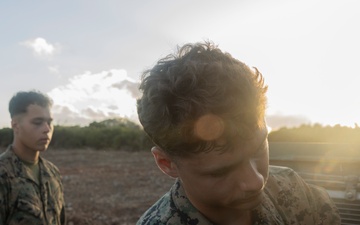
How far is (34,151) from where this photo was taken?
12.7ft

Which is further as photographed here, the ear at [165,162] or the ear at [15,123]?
the ear at [15,123]

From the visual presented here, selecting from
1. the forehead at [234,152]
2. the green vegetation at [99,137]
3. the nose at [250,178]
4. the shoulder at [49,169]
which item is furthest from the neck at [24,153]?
the green vegetation at [99,137]

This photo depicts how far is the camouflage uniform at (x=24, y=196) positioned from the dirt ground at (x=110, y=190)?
14.0 feet

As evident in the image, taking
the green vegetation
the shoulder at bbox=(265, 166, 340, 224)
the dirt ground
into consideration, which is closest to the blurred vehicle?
the shoulder at bbox=(265, 166, 340, 224)

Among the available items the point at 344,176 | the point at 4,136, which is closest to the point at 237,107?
the point at 344,176

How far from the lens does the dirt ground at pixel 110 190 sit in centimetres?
852

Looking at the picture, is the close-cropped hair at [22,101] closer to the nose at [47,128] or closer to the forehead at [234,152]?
the nose at [47,128]

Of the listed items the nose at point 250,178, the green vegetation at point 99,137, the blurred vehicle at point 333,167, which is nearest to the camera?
the nose at point 250,178

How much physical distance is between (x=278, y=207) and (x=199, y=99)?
50 centimetres

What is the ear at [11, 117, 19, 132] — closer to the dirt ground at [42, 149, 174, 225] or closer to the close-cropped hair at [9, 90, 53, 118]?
the close-cropped hair at [9, 90, 53, 118]

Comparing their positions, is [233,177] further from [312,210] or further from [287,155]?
[287,155]

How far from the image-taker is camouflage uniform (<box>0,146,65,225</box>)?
3.50 m

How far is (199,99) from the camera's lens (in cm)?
127

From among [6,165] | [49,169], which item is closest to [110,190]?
[49,169]
